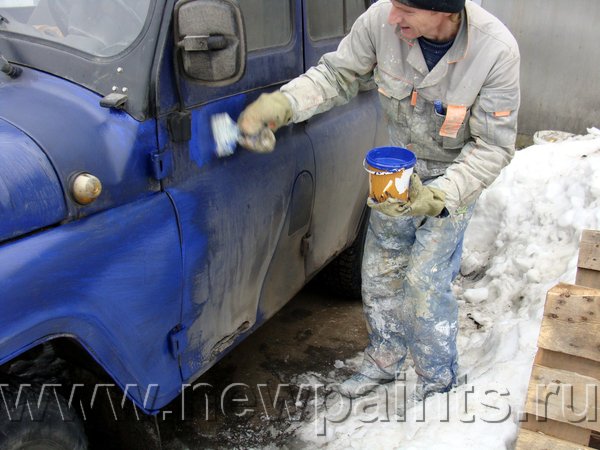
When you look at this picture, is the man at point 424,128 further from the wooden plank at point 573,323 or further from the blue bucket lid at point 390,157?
the wooden plank at point 573,323

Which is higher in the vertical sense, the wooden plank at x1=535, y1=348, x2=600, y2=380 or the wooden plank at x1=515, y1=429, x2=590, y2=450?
the wooden plank at x1=535, y1=348, x2=600, y2=380

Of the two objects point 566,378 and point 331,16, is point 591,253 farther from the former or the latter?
point 331,16

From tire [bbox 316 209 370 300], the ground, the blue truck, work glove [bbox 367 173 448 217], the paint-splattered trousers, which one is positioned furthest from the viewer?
tire [bbox 316 209 370 300]

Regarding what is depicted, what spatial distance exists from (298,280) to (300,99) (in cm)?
91

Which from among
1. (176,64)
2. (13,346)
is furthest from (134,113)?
(13,346)

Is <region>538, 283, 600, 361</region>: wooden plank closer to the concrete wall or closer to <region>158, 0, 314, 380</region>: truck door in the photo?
<region>158, 0, 314, 380</region>: truck door

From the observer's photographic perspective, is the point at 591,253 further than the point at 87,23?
Yes

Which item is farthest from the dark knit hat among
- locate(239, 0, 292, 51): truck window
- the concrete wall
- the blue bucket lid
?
the concrete wall

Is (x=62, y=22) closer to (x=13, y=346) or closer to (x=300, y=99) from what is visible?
(x=300, y=99)

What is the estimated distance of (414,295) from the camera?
2748 millimetres

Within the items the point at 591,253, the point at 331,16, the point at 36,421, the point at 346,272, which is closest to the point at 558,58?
the point at 346,272

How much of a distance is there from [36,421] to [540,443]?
1589 millimetres

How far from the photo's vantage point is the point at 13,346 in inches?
64.9

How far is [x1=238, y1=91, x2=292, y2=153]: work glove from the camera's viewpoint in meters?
2.30
